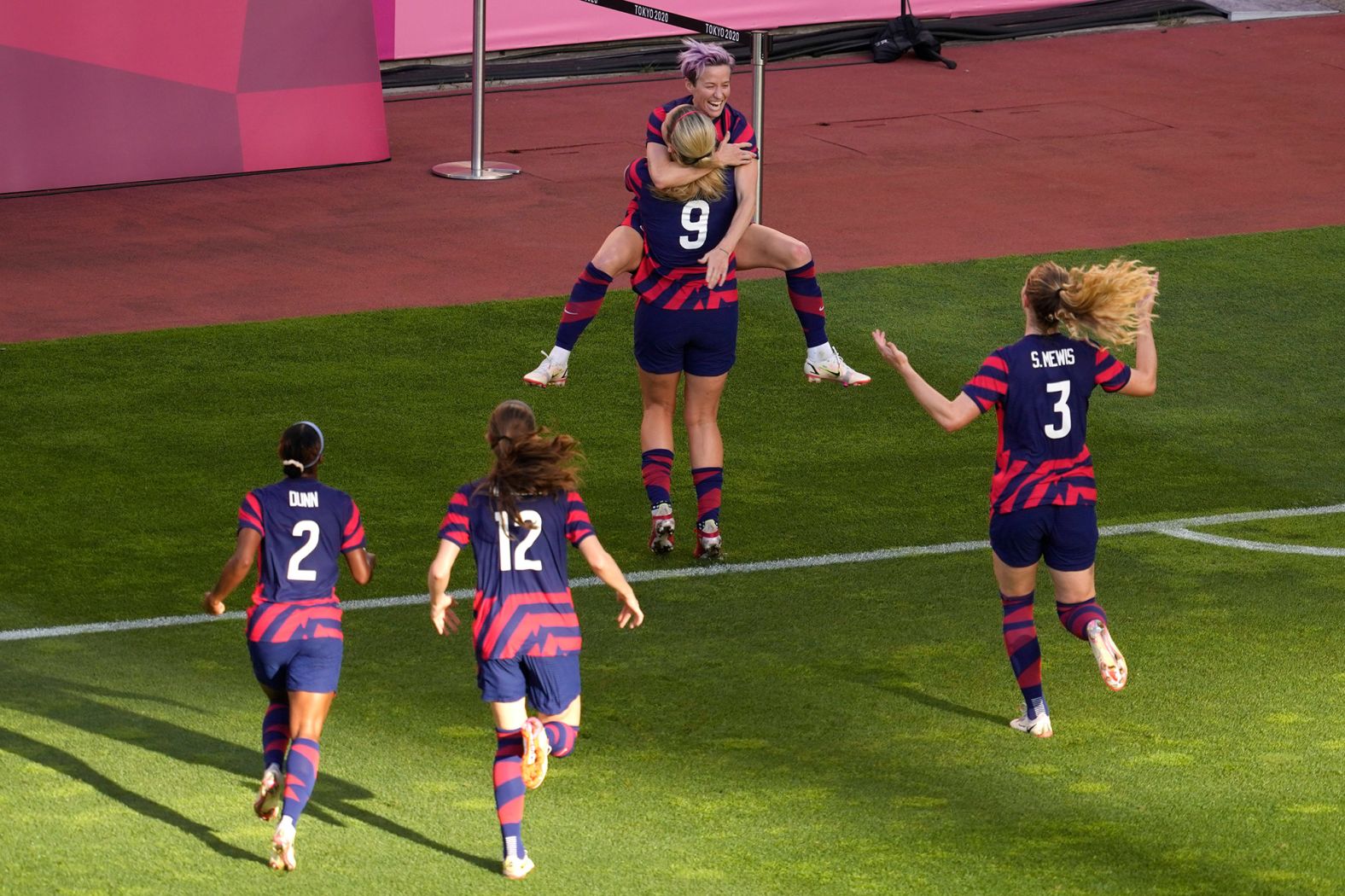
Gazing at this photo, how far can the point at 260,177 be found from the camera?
1761 centimetres

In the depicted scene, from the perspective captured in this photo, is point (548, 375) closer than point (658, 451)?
Yes

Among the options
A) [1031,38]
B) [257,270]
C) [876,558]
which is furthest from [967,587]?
[1031,38]

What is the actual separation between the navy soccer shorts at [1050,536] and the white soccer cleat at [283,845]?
2.80m

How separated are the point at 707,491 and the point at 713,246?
3.96ft

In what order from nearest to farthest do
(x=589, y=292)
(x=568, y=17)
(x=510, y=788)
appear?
(x=510, y=788), (x=589, y=292), (x=568, y=17)

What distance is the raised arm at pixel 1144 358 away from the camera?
24.9ft

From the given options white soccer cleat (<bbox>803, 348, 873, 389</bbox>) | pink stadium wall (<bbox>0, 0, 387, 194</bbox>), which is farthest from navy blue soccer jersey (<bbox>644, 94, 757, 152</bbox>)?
pink stadium wall (<bbox>0, 0, 387, 194</bbox>)

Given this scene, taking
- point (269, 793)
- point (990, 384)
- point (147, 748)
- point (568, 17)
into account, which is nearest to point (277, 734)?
point (269, 793)

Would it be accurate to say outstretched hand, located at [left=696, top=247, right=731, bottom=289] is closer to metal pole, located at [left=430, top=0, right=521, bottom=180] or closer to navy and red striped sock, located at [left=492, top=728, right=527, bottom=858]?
navy and red striped sock, located at [left=492, top=728, right=527, bottom=858]

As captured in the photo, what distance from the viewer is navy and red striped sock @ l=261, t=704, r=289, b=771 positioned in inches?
263

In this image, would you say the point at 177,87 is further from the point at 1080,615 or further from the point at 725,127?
the point at 1080,615

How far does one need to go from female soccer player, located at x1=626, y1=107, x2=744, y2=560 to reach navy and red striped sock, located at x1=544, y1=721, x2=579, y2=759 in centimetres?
327

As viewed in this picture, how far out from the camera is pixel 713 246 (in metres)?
9.42

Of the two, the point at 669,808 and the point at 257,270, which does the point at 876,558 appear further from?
the point at 257,270
